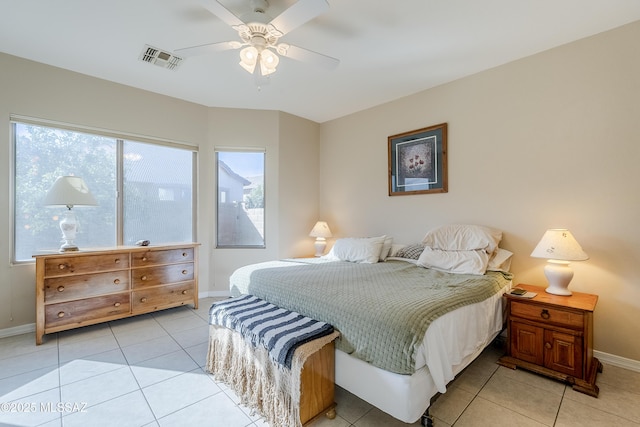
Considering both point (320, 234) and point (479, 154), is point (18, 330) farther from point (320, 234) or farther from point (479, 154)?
point (479, 154)

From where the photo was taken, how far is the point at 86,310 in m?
2.79

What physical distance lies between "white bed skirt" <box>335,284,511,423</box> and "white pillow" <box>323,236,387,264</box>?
1311 mm

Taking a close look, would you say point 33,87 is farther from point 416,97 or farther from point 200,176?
point 416,97

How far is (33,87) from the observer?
283 centimetres

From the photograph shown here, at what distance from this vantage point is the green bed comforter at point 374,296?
146 centimetres

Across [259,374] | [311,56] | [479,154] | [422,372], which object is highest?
[311,56]

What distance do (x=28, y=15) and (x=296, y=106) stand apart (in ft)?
8.52

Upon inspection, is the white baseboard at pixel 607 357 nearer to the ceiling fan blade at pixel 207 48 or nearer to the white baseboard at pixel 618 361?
the white baseboard at pixel 618 361

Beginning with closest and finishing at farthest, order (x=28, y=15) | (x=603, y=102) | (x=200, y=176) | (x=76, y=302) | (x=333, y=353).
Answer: (x=333, y=353) < (x=28, y=15) < (x=603, y=102) < (x=76, y=302) < (x=200, y=176)

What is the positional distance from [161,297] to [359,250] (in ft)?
7.60

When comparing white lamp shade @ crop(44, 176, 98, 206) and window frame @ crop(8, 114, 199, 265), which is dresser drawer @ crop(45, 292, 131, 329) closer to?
window frame @ crop(8, 114, 199, 265)

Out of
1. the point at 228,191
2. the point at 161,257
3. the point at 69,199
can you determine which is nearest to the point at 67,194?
the point at 69,199

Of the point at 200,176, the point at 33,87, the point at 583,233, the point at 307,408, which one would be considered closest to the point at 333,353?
the point at 307,408

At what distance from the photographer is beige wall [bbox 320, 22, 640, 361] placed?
222 cm
